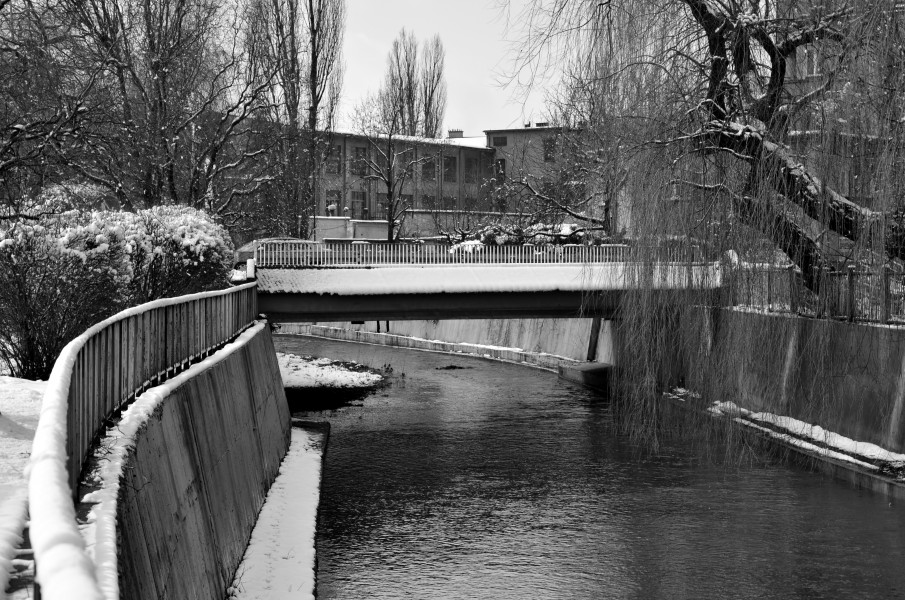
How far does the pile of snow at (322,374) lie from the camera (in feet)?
110

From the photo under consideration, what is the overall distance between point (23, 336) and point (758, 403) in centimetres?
1275

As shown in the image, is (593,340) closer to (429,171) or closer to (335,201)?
(335,201)

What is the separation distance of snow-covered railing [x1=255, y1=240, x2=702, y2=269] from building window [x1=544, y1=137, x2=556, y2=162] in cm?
2256

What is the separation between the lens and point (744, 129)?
17.4 m

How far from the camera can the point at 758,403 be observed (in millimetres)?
19359

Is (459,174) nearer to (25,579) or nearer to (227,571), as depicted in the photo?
(227,571)

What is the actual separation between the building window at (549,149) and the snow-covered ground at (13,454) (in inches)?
1639

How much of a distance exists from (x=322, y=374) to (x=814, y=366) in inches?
764

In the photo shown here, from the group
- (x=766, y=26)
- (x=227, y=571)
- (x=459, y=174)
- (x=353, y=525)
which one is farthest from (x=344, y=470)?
(x=459, y=174)

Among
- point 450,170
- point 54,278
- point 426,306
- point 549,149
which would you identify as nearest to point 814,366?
point 426,306

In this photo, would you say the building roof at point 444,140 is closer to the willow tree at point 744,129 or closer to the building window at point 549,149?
the building window at point 549,149

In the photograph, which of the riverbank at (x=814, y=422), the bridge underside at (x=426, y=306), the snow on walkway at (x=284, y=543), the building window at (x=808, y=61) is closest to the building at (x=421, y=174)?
the bridge underside at (x=426, y=306)

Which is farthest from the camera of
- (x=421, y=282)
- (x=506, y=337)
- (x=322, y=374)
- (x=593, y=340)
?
(x=506, y=337)

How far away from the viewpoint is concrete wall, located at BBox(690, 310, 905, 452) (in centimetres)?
1884
